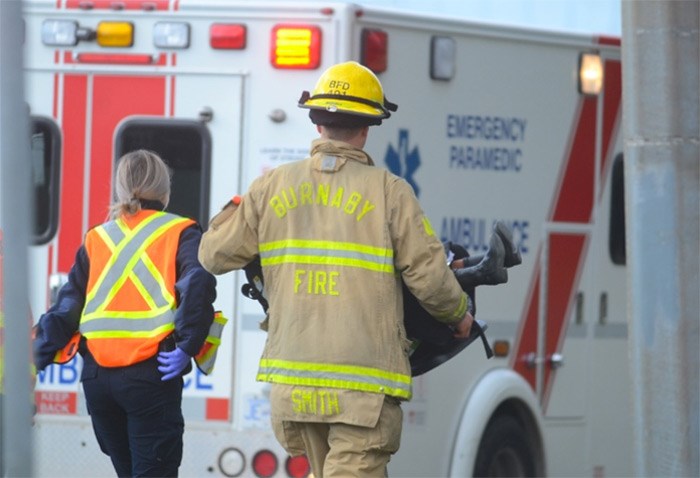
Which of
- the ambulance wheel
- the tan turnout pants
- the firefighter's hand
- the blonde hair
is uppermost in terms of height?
the blonde hair

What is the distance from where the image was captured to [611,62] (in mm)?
7480

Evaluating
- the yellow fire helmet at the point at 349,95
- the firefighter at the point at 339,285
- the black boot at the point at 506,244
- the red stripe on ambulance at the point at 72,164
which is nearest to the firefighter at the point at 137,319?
the firefighter at the point at 339,285

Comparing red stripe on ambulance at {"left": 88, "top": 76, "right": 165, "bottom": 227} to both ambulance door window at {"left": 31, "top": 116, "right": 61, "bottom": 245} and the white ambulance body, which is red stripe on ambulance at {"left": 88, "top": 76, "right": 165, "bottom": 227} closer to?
the white ambulance body

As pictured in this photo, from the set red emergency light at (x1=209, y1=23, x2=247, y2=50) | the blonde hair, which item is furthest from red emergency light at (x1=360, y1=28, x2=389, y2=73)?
the blonde hair

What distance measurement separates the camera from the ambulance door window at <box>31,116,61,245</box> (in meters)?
6.29

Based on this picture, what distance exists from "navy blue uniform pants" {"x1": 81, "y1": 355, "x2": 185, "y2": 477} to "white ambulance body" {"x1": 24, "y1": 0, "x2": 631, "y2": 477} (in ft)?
3.25

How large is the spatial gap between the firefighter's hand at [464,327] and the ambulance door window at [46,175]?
232 cm

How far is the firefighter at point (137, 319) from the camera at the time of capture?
4910 mm

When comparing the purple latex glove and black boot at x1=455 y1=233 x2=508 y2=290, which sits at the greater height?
black boot at x1=455 y1=233 x2=508 y2=290

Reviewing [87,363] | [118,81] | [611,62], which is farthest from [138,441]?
[611,62]

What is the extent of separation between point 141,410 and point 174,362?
22cm

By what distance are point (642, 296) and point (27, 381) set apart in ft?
9.55

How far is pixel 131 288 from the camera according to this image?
498 centimetres

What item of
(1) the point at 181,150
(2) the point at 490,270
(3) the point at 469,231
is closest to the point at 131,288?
(2) the point at 490,270
